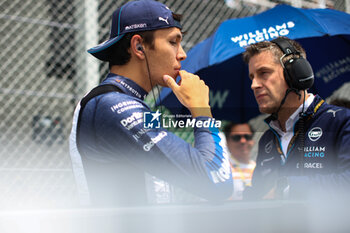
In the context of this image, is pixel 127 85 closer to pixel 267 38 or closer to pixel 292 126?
pixel 292 126

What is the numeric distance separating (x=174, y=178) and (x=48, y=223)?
0.57 meters

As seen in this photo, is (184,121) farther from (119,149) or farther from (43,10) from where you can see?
(43,10)

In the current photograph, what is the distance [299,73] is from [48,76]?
3282 millimetres

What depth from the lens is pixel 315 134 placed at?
149 centimetres

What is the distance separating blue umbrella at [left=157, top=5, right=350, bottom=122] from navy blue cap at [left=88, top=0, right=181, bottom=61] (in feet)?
2.74

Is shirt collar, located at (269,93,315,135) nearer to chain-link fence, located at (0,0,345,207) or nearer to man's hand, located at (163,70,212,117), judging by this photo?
man's hand, located at (163,70,212,117)

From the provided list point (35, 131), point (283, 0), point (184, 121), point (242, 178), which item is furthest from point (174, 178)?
point (35, 131)

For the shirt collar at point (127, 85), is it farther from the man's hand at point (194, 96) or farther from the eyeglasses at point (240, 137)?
the eyeglasses at point (240, 137)

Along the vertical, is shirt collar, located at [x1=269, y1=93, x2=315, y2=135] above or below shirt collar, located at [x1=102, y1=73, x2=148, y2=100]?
below

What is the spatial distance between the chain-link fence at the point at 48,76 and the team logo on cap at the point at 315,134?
1963mm

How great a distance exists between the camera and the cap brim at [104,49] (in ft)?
4.11

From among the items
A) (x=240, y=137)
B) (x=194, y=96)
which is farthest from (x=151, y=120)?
(x=240, y=137)

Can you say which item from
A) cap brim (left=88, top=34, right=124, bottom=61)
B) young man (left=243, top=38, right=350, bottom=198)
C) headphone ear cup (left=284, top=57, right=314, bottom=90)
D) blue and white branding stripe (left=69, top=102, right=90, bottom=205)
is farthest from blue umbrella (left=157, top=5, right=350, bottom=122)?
blue and white branding stripe (left=69, top=102, right=90, bottom=205)

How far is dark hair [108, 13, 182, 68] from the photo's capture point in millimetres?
1243
